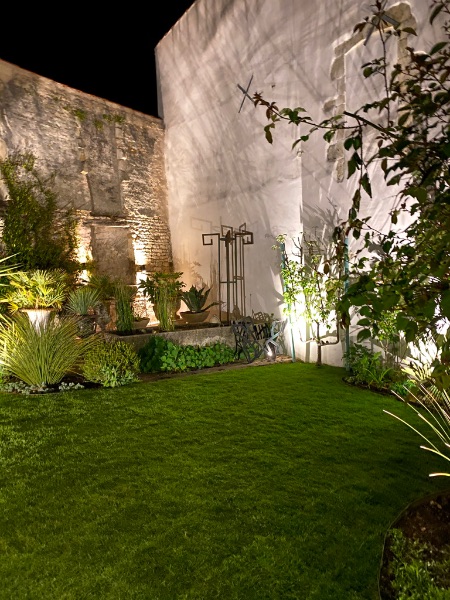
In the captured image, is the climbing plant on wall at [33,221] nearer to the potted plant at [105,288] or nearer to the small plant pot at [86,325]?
the potted plant at [105,288]

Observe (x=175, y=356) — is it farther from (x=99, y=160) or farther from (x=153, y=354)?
(x=99, y=160)

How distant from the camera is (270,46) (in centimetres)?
721

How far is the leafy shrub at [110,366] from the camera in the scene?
526 centimetres

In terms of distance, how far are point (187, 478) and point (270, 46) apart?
7028 millimetres

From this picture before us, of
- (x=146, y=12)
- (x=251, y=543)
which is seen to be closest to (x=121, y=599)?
(x=251, y=543)

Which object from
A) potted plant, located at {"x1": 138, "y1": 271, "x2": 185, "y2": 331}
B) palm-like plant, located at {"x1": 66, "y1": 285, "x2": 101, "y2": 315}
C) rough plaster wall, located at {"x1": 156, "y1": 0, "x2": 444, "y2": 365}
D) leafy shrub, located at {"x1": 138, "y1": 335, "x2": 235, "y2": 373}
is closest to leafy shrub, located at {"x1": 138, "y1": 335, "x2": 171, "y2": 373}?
leafy shrub, located at {"x1": 138, "y1": 335, "x2": 235, "y2": 373}

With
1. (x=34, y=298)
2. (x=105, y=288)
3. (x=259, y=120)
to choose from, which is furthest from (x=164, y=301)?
(x=259, y=120)

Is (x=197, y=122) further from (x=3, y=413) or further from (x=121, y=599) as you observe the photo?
(x=121, y=599)

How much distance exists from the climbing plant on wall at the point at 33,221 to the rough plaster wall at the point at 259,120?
9.07 feet

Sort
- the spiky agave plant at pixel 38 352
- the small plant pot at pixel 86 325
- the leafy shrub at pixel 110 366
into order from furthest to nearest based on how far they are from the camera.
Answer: the small plant pot at pixel 86 325 → the leafy shrub at pixel 110 366 → the spiky agave plant at pixel 38 352

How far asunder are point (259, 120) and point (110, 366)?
16.6ft

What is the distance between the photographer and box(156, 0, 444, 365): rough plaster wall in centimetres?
586

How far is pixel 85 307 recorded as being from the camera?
7.46m

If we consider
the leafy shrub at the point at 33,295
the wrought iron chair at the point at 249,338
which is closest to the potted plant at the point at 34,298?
the leafy shrub at the point at 33,295
